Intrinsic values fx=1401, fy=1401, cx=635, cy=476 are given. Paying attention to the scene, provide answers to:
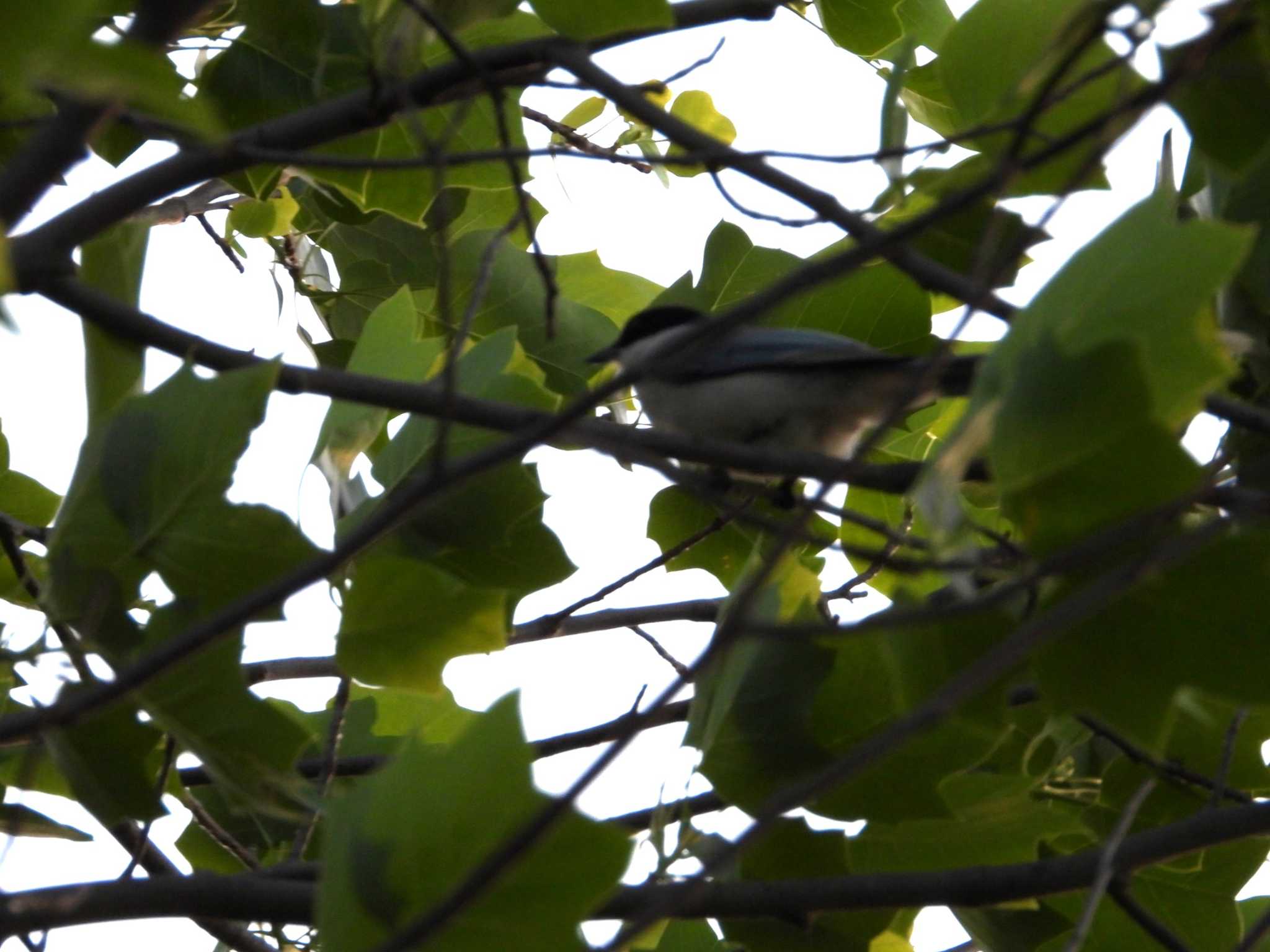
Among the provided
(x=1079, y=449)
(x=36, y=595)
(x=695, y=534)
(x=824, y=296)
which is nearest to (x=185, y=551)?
(x=36, y=595)

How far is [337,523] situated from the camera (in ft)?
7.99

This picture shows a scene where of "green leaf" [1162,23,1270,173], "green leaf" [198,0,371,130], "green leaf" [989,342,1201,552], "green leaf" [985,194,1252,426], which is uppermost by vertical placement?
"green leaf" [198,0,371,130]

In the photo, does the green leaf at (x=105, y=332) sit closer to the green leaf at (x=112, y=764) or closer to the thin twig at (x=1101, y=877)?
the green leaf at (x=112, y=764)

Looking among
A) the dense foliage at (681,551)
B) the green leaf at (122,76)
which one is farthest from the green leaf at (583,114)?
the green leaf at (122,76)

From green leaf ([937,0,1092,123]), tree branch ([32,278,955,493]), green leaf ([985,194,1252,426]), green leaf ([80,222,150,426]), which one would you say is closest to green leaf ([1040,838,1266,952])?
tree branch ([32,278,955,493])

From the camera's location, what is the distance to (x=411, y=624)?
6.97 ft

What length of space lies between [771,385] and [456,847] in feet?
9.02

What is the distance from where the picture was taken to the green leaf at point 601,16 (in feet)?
7.42

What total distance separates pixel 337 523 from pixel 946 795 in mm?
1116

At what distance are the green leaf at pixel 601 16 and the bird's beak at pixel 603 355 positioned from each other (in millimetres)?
1186

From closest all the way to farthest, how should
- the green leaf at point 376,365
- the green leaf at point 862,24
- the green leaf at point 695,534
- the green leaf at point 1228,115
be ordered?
the green leaf at point 1228,115
the green leaf at point 376,365
the green leaf at point 862,24
the green leaf at point 695,534

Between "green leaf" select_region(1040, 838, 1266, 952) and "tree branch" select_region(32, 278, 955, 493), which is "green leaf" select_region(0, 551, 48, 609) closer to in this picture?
"tree branch" select_region(32, 278, 955, 493)

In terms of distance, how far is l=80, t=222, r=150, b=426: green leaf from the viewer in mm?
2080

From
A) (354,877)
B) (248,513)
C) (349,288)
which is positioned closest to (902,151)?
(248,513)
